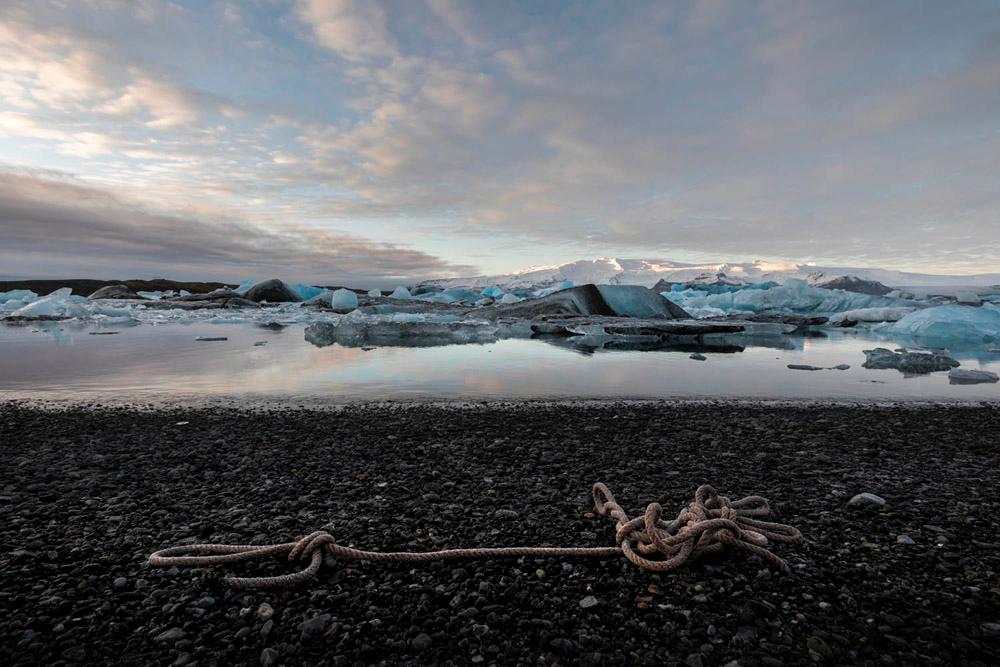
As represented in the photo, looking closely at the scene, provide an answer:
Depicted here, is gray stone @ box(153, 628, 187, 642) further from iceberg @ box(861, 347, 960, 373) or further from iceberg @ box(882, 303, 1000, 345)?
iceberg @ box(882, 303, 1000, 345)

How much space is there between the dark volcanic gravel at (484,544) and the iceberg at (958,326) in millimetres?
16297

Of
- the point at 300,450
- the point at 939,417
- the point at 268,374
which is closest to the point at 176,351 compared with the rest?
the point at 268,374

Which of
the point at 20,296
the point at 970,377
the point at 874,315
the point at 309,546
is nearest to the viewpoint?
the point at 309,546

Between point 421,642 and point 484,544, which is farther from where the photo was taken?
point 484,544

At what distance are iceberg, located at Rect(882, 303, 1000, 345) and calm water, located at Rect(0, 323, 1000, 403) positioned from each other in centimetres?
272

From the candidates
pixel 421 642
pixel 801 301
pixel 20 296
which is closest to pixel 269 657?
pixel 421 642

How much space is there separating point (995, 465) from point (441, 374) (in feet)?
24.9

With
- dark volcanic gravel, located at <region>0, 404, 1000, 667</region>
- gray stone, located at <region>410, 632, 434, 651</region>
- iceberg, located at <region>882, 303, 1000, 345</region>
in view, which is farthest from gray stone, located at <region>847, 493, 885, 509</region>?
iceberg, located at <region>882, 303, 1000, 345</region>

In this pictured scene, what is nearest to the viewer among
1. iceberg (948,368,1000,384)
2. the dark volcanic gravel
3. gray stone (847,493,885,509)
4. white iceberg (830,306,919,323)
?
the dark volcanic gravel

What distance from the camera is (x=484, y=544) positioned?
2.83 meters

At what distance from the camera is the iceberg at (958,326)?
1786 cm

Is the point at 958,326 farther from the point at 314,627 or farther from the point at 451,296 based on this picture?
the point at 451,296

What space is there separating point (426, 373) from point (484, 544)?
7.37 m

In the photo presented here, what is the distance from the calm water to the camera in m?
8.05
